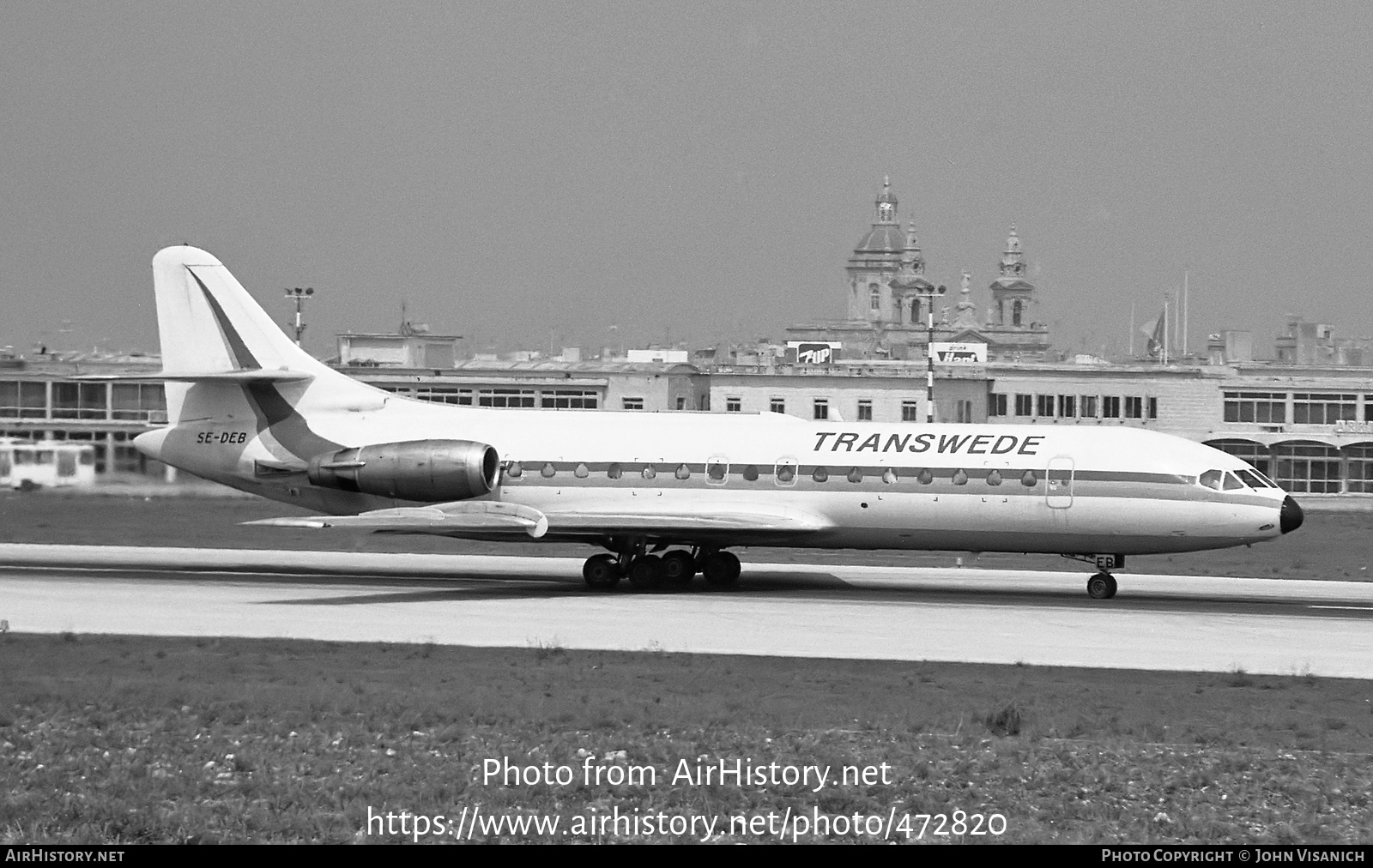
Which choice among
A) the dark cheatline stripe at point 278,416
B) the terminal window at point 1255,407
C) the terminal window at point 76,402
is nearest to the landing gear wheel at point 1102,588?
the dark cheatline stripe at point 278,416

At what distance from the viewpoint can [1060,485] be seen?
111ft

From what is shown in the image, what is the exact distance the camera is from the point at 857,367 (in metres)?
91.3

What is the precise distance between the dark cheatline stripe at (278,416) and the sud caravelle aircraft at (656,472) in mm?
38

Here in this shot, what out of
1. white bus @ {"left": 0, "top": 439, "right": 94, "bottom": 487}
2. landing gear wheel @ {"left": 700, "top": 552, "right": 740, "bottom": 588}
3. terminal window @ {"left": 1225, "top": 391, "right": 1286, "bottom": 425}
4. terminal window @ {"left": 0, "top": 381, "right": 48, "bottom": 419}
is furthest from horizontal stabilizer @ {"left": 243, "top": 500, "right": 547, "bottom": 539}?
terminal window @ {"left": 1225, "top": 391, "right": 1286, "bottom": 425}

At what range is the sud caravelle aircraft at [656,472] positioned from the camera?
1320 inches

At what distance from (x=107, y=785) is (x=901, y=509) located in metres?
20.8

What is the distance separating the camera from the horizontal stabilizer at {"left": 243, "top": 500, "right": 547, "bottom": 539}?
32.9 m

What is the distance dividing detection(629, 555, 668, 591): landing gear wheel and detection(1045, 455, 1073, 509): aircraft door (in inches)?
311

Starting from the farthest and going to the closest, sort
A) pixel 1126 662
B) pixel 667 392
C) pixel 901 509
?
pixel 667 392
pixel 901 509
pixel 1126 662

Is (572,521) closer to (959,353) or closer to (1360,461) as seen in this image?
(1360,461)

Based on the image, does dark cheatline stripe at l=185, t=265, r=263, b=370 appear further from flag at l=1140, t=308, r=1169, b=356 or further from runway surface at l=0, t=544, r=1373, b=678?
flag at l=1140, t=308, r=1169, b=356

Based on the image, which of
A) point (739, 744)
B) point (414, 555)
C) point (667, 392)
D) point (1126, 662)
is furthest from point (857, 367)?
point (739, 744)
